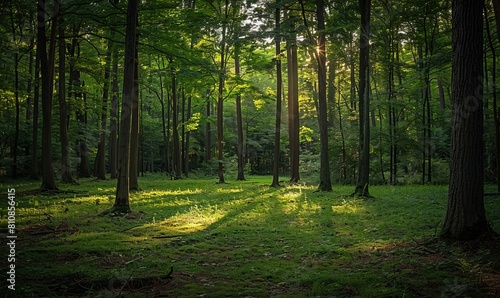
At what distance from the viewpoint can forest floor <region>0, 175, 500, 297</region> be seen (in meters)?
4.15

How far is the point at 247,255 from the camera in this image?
5.98 metres

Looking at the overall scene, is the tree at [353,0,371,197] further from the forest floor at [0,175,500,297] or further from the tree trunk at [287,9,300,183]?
the tree trunk at [287,9,300,183]

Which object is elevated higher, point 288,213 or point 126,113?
point 126,113

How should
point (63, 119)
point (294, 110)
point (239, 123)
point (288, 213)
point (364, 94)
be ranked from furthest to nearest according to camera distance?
point (239, 123) < point (294, 110) < point (63, 119) < point (364, 94) < point (288, 213)

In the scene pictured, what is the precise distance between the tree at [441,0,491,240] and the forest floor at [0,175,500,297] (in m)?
0.39

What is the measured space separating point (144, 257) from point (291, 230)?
3704 millimetres

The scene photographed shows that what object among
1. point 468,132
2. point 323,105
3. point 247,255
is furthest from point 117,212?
point 323,105

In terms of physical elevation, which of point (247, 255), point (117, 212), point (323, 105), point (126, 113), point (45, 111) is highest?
point (323, 105)

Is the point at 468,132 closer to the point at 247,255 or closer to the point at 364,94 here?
the point at 247,255

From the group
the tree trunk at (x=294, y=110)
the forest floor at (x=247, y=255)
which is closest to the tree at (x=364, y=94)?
the forest floor at (x=247, y=255)

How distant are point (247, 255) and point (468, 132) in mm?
4373

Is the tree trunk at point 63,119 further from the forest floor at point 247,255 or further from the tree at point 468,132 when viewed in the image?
the tree at point 468,132

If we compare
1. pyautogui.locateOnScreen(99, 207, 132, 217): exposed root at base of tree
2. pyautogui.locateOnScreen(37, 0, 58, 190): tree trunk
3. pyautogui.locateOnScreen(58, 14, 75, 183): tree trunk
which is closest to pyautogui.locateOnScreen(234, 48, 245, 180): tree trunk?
pyautogui.locateOnScreen(58, 14, 75, 183): tree trunk

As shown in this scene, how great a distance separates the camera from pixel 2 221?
798 cm
